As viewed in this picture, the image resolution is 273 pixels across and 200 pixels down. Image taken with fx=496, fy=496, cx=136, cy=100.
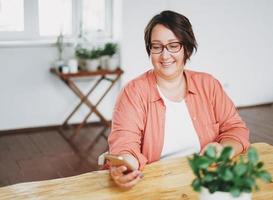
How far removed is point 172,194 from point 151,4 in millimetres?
3519

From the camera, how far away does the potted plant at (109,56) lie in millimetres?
4766

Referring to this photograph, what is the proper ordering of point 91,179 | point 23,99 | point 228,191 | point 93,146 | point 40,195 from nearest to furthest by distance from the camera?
1. point 228,191
2. point 40,195
3. point 91,179
4. point 93,146
5. point 23,99

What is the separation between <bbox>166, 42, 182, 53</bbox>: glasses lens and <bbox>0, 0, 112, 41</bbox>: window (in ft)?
9.24

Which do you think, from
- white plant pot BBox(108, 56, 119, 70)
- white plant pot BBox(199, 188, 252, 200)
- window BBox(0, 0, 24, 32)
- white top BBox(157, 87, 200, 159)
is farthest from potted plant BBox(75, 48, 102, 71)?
white plant pot BBox(199, 188, 252, 200)

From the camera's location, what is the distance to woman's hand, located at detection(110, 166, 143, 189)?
168 cm

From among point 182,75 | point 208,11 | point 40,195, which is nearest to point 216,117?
point 182,75

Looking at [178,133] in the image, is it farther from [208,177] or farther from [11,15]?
[11,15]

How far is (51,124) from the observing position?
4.92 metres

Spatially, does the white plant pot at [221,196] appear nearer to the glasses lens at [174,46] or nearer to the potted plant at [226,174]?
the potted plant at [226,174]

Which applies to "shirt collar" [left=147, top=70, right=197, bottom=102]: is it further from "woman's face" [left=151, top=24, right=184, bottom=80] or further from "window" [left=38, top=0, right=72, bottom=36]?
"window" [left=38, top=0, right=72, bottom=36]

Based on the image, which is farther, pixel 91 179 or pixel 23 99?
pixel 23 99

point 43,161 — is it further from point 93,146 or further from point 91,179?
point 91,179

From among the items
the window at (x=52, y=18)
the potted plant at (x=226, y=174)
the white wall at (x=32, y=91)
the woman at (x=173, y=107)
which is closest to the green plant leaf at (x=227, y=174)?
the potted plant at (x=226, y=174)

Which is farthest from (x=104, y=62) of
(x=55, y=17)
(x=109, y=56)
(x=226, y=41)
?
(x=226, y=41)
